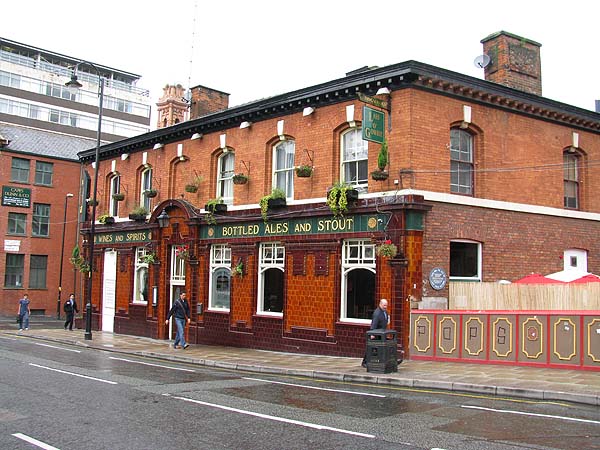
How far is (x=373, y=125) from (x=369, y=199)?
209cm

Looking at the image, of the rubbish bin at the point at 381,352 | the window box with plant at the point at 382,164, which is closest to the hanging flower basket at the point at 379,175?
the window box with plant at the point at 382,164

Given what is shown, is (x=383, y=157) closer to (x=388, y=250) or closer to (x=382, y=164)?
(x=382, y=164)

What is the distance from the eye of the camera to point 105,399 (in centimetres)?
1074

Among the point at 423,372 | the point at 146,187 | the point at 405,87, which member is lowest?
the point at 423,372

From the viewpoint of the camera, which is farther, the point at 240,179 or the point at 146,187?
the point at 146,187

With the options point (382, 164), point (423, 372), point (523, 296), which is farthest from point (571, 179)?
point (423, 372)

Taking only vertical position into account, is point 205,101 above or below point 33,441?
above

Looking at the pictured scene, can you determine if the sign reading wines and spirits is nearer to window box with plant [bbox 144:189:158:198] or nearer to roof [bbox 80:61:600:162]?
window box with plant [bbox 144:189:158:198]

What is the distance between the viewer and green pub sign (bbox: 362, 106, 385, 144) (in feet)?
55.1

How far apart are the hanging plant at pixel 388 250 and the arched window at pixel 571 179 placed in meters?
7.78

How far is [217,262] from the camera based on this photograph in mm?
23250

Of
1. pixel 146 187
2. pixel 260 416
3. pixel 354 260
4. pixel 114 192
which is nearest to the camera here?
pixel 260 416

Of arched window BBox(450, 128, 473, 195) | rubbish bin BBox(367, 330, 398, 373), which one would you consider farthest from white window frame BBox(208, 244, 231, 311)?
rubbish bin BBox(367, 330, 398, 373)

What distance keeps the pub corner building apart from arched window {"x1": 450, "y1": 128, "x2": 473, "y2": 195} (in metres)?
0.05
